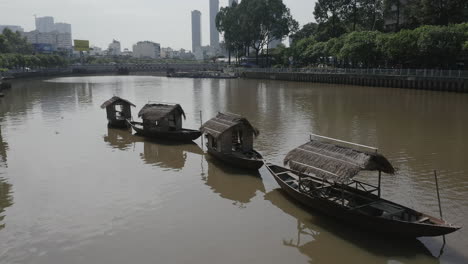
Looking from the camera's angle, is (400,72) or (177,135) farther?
(400,72)

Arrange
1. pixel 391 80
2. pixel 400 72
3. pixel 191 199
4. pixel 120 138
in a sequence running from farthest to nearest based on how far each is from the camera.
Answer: pixel 391 80, pixel 400 72, pixel 120 138, pixel 191 199

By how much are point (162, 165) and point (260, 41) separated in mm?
97444

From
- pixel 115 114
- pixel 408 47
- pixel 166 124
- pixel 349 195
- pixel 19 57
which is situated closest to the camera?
pixel 349 195

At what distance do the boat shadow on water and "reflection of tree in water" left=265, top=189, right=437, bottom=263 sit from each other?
10927mm

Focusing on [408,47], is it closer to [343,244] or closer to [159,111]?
[159,111]

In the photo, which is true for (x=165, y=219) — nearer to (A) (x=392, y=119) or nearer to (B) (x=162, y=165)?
(B) (x=162, y=165)

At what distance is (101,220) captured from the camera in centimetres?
1684

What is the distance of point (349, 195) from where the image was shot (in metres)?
16.4

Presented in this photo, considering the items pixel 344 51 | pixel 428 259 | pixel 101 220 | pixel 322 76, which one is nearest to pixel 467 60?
pixel 344 51

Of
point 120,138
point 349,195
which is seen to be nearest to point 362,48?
point 120,138

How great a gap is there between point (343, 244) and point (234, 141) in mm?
11736

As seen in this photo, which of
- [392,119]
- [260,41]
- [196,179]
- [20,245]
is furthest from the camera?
[260,41]

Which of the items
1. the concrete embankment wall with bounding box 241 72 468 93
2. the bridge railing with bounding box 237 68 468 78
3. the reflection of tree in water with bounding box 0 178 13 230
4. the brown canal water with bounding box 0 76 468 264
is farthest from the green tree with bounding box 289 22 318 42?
the reflection of tree in water with bounding box 0 178 13 230

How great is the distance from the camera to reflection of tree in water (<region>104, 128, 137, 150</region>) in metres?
30.7
